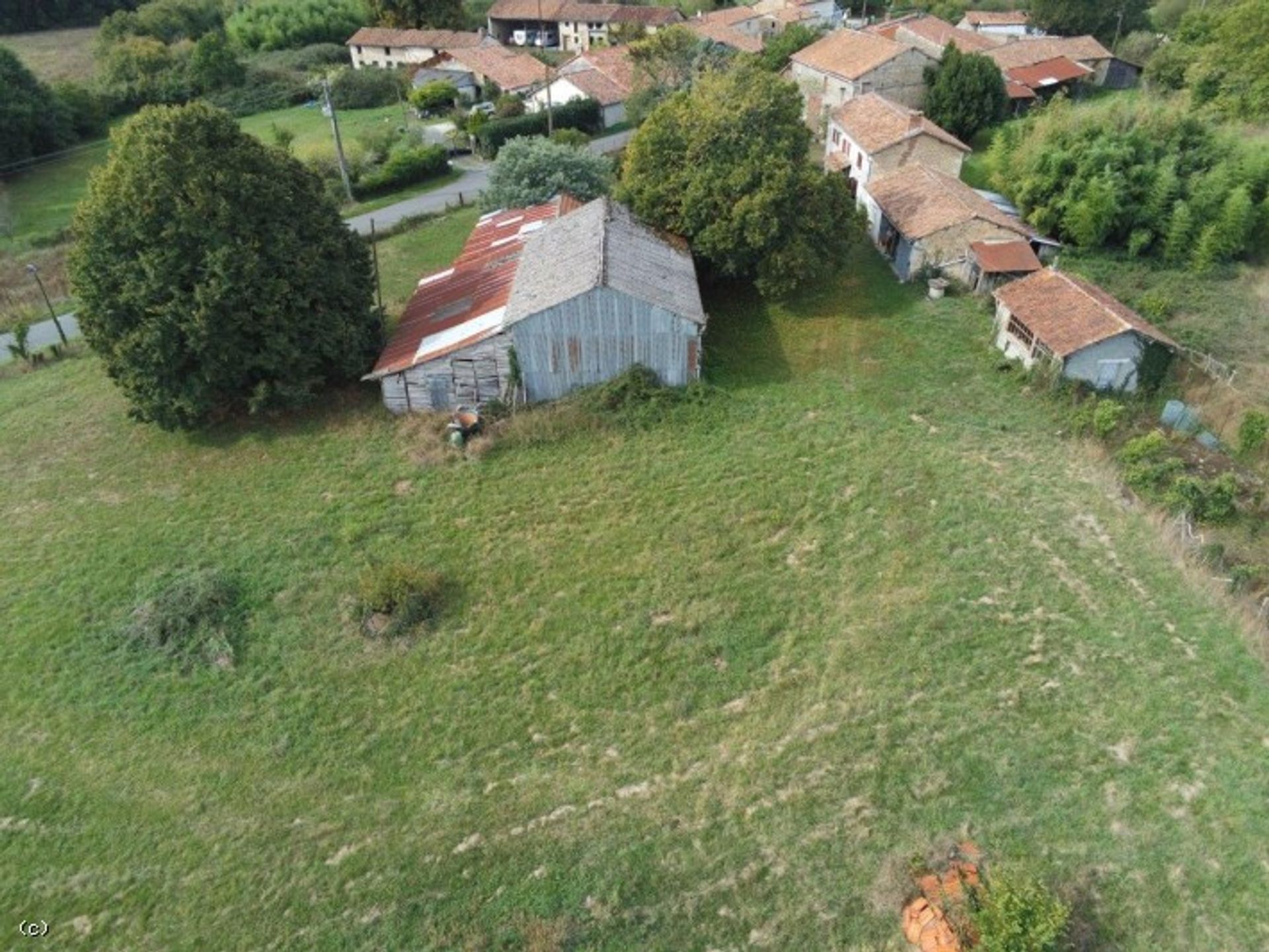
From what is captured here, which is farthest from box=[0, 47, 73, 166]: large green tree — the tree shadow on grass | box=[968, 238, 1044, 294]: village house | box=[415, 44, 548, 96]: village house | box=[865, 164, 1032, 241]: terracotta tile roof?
box=[968, 238, 1044, 294]: village house

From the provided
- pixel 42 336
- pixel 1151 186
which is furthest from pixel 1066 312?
pixel 42 336

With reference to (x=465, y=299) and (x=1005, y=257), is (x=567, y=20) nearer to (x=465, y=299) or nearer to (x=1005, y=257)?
(x=1005, y=257)

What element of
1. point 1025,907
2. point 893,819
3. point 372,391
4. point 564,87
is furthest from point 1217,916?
point 564,87

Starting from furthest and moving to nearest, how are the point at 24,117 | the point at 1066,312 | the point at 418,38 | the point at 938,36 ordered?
the point at 418,38
the point at 938,36
the point at 24,117
the point at 1066,312

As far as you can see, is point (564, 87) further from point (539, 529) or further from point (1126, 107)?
point (539, 529)

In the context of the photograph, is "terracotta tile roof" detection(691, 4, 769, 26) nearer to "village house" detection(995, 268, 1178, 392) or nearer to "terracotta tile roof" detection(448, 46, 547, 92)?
"terracotta tile roof" detection(448, 46, 547, 92)
